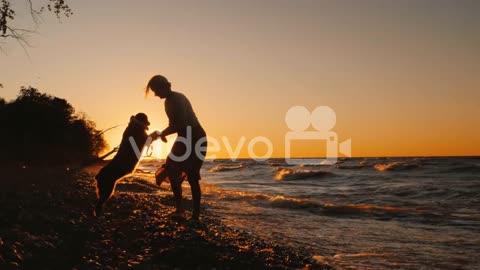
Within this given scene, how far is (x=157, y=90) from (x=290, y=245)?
3.34m

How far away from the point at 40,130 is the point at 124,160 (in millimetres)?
21279

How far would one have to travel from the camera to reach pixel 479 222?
1158cm

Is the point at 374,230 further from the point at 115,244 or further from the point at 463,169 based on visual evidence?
the point at 463,169

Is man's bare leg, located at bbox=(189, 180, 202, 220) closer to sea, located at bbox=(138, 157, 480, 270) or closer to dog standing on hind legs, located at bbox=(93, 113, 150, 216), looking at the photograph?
dog standing on hind legs, located at bbox=(93, 113, 150, 216)

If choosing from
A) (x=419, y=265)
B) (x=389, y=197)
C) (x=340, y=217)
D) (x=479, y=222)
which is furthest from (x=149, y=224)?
(x=389, y=197)

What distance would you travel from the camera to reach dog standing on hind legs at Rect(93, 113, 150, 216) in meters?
6.28

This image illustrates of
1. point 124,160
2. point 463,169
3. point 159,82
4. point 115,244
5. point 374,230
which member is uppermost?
point 159,82

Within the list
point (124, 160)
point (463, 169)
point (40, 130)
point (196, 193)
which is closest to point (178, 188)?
point (196, 193)

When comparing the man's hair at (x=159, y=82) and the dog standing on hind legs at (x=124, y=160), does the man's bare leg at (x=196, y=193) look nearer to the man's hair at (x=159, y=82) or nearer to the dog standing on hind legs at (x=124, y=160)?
the dog standing on hind legs at (x=124, y=160)

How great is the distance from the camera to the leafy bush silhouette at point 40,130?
23375 mm

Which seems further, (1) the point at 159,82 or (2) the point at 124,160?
(1) the point at 159,82

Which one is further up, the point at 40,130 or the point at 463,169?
the point at 40,130

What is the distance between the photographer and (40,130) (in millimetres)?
25250

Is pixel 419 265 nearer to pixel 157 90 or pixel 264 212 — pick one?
pixel 157 90
